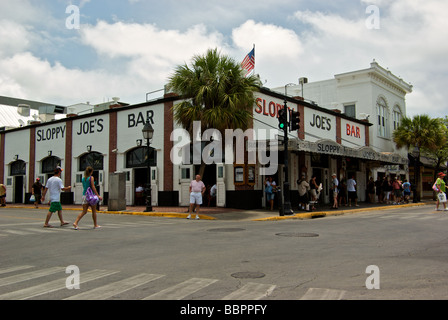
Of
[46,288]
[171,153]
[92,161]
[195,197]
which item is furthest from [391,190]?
[46,288]

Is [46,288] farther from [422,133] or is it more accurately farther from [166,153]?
[422,133]

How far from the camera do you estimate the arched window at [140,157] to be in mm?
22672

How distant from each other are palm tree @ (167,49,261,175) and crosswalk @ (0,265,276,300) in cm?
1118

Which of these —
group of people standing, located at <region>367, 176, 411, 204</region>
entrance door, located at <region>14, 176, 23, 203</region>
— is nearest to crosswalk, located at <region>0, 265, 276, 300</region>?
group of people standing, located at <region>367, 176, 411, 204</region>

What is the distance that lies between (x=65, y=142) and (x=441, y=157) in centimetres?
3129

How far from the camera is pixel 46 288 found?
4988 mm

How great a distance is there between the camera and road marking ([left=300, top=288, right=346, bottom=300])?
4.37 meters

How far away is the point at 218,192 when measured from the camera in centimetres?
2009

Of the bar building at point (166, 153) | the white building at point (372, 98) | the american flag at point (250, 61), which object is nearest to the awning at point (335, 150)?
the bar building at point (166, 153)

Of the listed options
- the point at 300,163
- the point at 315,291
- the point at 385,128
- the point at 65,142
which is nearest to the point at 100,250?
the point at 315,291

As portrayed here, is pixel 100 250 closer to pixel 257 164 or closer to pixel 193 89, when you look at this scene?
pixel 193 89

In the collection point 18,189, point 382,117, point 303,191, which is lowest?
point 303,191

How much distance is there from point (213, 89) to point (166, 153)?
6.45 metres

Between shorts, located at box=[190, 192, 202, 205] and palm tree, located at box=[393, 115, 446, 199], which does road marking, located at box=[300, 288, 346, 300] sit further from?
palm tree, located at box=[393, 115, 446, 199]
